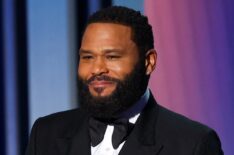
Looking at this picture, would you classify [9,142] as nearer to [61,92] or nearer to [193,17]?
[61,92]

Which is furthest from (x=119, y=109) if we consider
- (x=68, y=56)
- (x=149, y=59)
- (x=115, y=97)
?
(x=68, y=56)

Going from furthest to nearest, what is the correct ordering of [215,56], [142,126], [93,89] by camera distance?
[215,56], [142,126], [93,89]

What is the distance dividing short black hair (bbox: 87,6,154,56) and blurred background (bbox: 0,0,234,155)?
0.60 m

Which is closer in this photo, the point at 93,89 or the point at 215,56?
the point at 93,89

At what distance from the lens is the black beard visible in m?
1.22

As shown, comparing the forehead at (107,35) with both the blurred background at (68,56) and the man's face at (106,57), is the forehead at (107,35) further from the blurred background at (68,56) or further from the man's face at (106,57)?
the blurred background at (68,56)

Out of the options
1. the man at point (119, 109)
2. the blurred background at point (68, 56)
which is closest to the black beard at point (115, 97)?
the man at point (119, 109)

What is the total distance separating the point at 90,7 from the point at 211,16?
1.43ft

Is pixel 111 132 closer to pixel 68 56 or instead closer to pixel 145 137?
pixel 145 137

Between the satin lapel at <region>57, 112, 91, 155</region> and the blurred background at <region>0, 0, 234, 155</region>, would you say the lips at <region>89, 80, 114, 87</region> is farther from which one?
the blurred background at <region>0, 0, 234, 155</region>

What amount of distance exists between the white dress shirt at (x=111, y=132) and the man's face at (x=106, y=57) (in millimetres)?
120

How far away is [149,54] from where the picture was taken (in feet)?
4.34

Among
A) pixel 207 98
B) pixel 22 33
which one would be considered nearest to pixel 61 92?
pixel 22 33

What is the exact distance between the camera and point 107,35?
4.07ft
